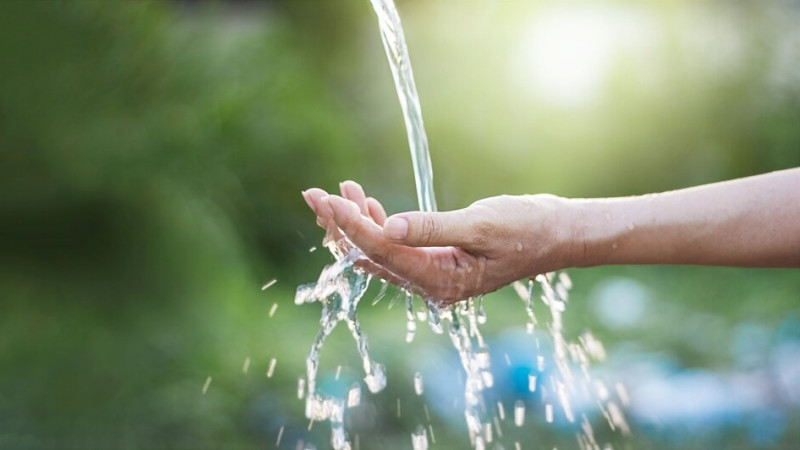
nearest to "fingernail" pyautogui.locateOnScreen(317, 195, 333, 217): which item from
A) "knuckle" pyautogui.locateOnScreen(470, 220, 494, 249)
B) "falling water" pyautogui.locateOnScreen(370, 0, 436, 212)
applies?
"knuckle" pyautogui.locateOnScreen(470, 220, 494, 249)

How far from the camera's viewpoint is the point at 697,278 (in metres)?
5.86

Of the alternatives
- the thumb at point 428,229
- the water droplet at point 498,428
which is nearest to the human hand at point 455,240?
the thumb at point 428,229

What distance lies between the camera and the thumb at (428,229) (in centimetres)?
146

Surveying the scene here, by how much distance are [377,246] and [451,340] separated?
9.92 feet

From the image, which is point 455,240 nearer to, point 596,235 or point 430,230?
point 430,230

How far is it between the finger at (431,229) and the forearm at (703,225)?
26 centimetres

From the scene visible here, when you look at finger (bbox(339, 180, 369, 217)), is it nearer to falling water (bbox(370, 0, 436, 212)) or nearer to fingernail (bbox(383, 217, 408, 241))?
fingernail (bbox(383, 217, 408, 241))

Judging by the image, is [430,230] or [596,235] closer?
[430,230]

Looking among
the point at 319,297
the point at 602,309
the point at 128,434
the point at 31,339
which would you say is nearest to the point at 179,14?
the point at 31,339

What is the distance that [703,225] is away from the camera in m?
1.73

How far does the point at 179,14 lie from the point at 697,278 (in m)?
3.47

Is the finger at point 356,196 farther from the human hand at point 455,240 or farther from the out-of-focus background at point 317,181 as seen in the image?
the out-of-focus background at point 317,181

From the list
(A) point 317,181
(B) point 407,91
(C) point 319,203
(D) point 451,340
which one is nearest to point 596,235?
(C) point 319,203

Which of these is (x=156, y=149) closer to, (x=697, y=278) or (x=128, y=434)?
(x=128, y=434)
